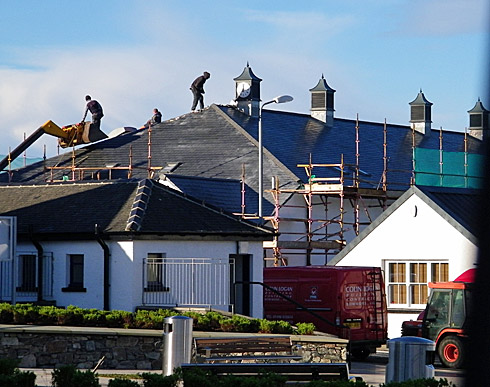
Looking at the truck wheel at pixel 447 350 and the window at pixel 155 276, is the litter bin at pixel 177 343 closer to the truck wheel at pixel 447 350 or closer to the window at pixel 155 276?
the truck wheel at pixel 447 350

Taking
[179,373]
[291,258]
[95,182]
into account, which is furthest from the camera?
[291,258]

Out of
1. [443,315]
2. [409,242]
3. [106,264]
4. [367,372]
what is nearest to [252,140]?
[409,242]

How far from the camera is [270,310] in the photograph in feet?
89.9

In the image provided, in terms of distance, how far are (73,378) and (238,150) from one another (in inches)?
1647

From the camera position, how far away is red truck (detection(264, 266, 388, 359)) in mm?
25312

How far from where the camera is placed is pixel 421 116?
2744 inches

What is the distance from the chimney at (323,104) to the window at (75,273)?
34408 millimetres

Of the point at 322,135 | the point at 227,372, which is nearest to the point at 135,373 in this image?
the point at 227,372

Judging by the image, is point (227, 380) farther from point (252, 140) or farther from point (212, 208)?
point (252, 140)

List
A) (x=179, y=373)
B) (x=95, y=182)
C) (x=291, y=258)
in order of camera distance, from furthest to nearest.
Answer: (x=291, y=258)
(x=95, y=182)
(x=179, y=373)

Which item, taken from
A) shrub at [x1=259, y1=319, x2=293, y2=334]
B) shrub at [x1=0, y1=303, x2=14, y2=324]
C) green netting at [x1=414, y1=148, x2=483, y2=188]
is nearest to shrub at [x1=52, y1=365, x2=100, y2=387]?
shrub at [x1=259, y1=319, x2=293, y2=334]

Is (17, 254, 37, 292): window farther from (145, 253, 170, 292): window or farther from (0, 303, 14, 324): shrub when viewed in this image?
(0, 303, 14, 324): shrub

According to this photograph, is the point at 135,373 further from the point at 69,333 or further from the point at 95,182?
the point at 95,182

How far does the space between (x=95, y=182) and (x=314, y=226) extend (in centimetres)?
1883
